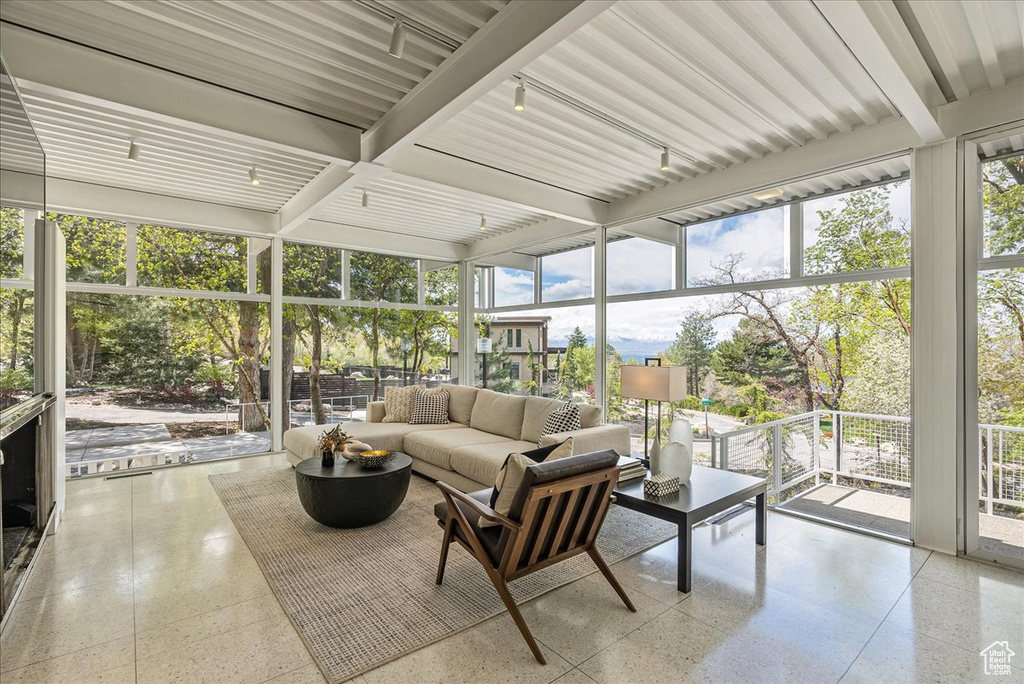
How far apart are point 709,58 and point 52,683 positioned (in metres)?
4.31

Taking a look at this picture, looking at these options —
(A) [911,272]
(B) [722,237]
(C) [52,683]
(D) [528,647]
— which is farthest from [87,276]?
(A) [911,272]

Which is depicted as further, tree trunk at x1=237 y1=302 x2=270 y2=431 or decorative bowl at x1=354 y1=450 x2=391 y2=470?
tree trunk at x1=237 y1=302 x2=270 y2=431

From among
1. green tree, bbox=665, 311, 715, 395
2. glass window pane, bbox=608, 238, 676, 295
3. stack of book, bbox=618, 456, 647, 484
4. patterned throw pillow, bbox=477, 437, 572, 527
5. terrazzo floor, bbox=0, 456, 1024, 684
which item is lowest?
terrazzo floor, bbox=0, 456, 1024, 684

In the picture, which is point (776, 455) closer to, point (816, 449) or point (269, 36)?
point (816, 449)

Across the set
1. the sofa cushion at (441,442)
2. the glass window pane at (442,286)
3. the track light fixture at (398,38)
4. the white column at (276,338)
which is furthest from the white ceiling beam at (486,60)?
the glass window pane at (442,286)

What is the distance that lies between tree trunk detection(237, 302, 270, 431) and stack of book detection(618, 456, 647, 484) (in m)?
4.69

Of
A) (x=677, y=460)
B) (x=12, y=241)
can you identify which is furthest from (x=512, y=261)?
(x=12, y=241)

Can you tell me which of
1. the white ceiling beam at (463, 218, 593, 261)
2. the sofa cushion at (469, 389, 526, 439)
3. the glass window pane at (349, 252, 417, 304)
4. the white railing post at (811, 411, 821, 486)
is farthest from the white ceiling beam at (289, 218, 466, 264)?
the white railing post at (811, 411, 821, 486)

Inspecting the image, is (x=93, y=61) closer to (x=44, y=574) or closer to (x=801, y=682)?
(x=44, y=574)

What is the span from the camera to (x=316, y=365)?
639cm

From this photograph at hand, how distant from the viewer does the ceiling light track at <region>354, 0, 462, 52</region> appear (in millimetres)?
2285

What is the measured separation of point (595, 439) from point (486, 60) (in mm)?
2898

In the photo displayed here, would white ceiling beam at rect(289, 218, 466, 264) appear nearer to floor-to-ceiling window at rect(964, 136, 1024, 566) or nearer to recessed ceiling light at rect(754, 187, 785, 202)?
recessed ceiling light at rect(754, 187, 785, 202)

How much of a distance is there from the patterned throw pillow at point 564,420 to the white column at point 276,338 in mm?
3669
